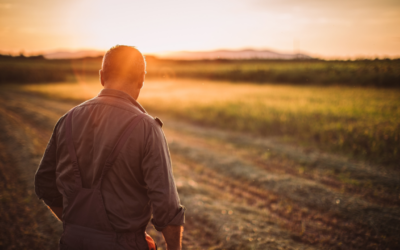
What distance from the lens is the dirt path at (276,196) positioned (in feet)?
12.2

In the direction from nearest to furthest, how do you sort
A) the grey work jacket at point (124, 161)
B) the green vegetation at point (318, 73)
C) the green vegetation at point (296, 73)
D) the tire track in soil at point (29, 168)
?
1. the grey work jacket at point (124, 161)
2. the tire track in soil at point (29, 168)
3. the green vegetation at point (318, 73)
4. the green vegetation at point (296, 73)

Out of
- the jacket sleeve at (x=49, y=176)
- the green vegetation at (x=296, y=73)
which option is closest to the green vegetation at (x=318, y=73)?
the green vegetation at (x=296, y=73)

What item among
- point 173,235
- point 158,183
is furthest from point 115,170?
point 173,235

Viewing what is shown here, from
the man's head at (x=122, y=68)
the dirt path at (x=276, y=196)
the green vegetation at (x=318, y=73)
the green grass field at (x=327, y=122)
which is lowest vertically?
the dirt path at (x=276, y=196)

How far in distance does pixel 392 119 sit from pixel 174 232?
34.6ft

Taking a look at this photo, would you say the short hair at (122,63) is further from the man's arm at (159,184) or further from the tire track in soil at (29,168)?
the tire track in soil at (29,168)

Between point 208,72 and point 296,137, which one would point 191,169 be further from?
point 208,72

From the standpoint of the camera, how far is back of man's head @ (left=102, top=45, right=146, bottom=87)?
64.6 inches

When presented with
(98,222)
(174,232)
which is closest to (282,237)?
(174,232)

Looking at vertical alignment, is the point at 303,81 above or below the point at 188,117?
above

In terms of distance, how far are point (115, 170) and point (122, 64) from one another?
777 mm

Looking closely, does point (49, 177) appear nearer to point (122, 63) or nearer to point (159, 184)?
point (159, 184)

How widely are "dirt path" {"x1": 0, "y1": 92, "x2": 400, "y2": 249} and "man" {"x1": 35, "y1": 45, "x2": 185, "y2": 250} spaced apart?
238 cm

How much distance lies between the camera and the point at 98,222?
1570 mm
